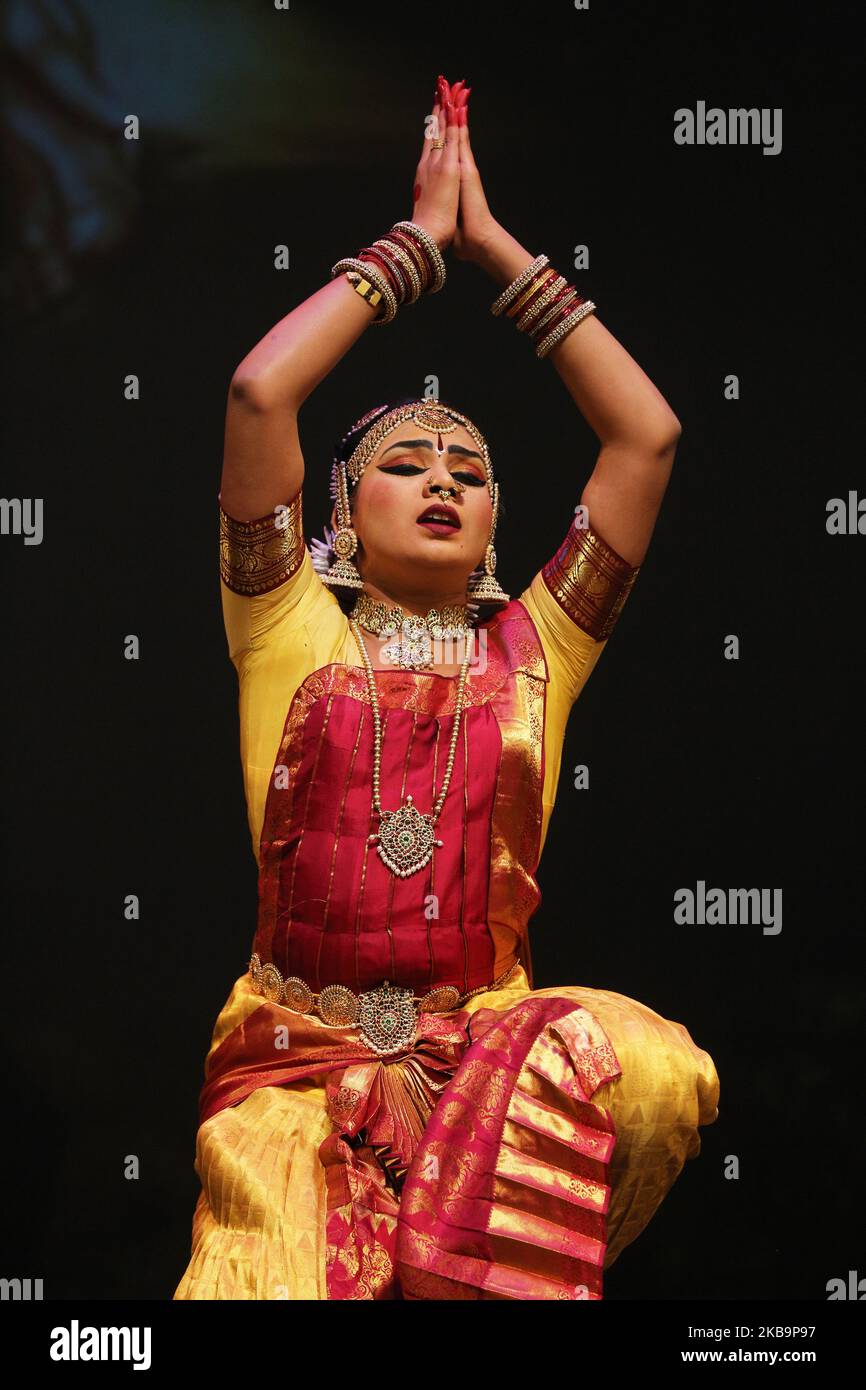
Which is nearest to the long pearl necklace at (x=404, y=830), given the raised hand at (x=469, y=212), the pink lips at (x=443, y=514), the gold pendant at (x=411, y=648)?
the gold pendant at (x=411, y=648)

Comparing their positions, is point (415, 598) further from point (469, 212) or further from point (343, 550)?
point (469, 212)

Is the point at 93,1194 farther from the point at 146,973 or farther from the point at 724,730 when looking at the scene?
the point at 724,730

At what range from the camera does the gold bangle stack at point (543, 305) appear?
11.8 ft

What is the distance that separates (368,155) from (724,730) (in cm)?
139

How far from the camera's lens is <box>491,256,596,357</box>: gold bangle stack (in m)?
3.59

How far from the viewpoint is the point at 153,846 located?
4348mm

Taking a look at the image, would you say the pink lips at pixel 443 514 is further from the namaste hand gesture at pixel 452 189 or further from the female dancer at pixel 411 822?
the namaste hand gesture at pixel 452 189

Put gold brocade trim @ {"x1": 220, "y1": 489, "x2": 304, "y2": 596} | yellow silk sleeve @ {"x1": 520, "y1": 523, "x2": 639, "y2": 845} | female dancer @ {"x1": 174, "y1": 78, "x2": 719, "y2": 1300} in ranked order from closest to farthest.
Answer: female dancer @ {"x1": 174, "y1": 78, "x2": 719, "y2": 1300}, gold brocade trim @ {"x1": 220, "y1": 489, "x2": 304, "y2": 596}, yellow silk sleeve @ {"x1": 520, "y1": 523, "x2": 639, "y2": 845}

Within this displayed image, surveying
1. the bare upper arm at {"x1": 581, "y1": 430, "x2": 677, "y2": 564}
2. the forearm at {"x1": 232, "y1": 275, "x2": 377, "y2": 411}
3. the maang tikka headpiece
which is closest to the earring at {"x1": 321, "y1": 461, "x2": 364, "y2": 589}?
the maang tikka headpiece

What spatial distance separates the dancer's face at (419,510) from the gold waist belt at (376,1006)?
696 millimetres

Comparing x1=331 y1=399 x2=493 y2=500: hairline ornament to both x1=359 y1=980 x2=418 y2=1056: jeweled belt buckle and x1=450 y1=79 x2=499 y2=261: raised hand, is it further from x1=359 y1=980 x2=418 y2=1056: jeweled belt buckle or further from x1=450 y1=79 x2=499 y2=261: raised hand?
x1=359 y1=980 x2=418 y2=1056: jeweled belt buckle

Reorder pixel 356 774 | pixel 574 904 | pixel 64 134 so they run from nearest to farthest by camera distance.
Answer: pixel 356 774, pixel 64 134, pixel 574 904

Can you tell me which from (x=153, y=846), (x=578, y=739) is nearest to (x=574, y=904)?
(x=578, y=739)

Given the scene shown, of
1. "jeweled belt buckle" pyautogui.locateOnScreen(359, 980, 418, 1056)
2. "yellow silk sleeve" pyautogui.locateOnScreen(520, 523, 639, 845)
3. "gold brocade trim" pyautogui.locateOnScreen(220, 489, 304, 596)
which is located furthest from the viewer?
"yellow silk sleeve" pyautogui.locateOnScreen(520, 523, 639, 845)
